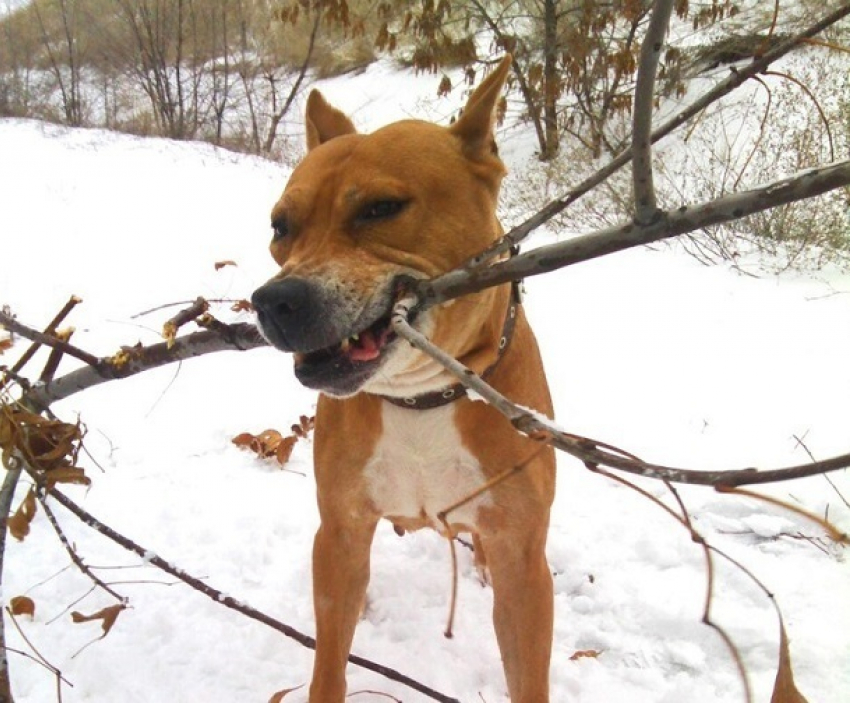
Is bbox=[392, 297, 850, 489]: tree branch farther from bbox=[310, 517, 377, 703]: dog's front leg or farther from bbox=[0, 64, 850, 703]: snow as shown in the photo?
bbox=[0, 64, 850, 703]: snow

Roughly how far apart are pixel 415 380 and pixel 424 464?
0.25 meters

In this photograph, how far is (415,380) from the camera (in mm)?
1583

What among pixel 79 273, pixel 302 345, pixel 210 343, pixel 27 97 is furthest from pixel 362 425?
pixel 27 97

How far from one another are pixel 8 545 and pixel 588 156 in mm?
9771

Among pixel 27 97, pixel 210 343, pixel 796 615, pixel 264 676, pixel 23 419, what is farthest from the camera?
pixel 27 97

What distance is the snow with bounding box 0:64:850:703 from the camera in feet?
6.70

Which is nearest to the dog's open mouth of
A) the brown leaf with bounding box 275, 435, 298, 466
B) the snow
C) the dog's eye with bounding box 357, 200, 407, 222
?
the dog's eye with bounding box 357, 200, 407, 222

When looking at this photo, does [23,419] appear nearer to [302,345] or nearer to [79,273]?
[302,345]

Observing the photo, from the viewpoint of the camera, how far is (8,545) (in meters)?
2.52

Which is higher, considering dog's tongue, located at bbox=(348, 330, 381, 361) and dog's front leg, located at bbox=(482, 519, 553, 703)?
dog's tongue, located at bbox=(348, 330, 381, 361)

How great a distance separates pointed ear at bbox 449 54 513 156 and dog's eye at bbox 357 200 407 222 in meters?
0.34

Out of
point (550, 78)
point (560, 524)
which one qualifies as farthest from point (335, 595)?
point (550, 78)

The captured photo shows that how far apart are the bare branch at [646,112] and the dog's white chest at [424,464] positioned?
1.03 m

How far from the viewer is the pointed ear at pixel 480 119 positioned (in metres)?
1.66
